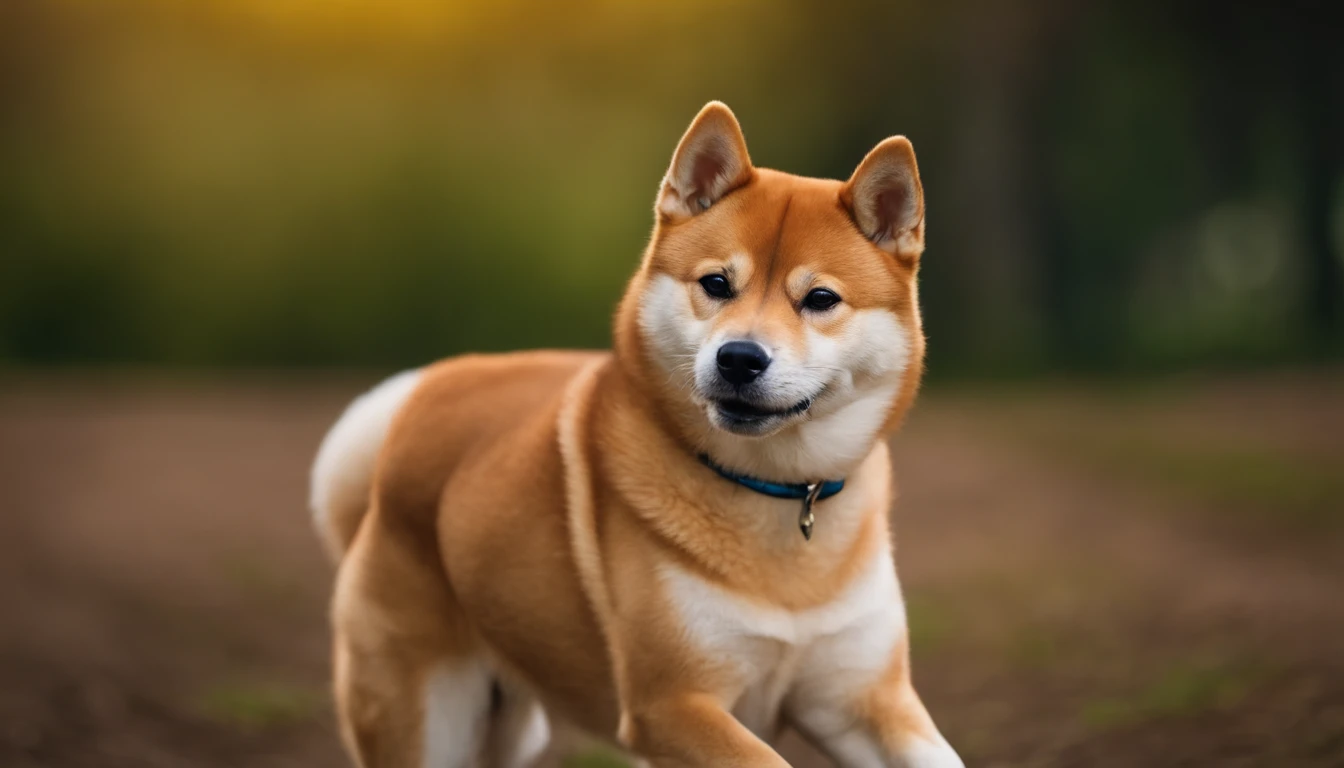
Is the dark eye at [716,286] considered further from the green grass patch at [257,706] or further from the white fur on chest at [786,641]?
the green grass patch at [257,706]

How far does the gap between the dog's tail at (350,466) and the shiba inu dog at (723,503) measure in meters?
0.54

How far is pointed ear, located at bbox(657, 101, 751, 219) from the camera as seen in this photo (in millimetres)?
3145

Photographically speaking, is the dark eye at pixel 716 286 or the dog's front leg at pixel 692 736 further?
the dark eye at pixel 716 286

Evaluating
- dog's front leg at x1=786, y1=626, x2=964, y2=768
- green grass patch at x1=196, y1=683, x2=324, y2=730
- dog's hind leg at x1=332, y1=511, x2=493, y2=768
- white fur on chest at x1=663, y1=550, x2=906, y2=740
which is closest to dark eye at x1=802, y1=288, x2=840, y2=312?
white fur on chest at x1=663, y1=550, x2=906, y2=740

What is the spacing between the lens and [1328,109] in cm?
1427

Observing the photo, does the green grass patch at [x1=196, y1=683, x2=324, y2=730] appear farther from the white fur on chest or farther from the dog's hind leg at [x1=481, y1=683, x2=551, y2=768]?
the white fur on chest

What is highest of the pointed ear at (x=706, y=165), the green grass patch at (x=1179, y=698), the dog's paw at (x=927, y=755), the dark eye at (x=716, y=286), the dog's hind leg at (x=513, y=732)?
the pointed ear at (x=706, y=165)

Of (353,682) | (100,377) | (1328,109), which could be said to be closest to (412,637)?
(353,682)

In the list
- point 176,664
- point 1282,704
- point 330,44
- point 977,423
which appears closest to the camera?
point 1282,704

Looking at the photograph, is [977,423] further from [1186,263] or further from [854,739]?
[854,739]

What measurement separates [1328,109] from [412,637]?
13.6 m

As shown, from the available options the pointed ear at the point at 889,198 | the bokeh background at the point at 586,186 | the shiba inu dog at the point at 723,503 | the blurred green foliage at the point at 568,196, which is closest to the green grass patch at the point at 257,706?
the shiba inu dog at the point at 723,503

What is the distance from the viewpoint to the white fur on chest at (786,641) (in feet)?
9.72

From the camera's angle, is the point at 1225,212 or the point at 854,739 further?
the point at 1225,212
